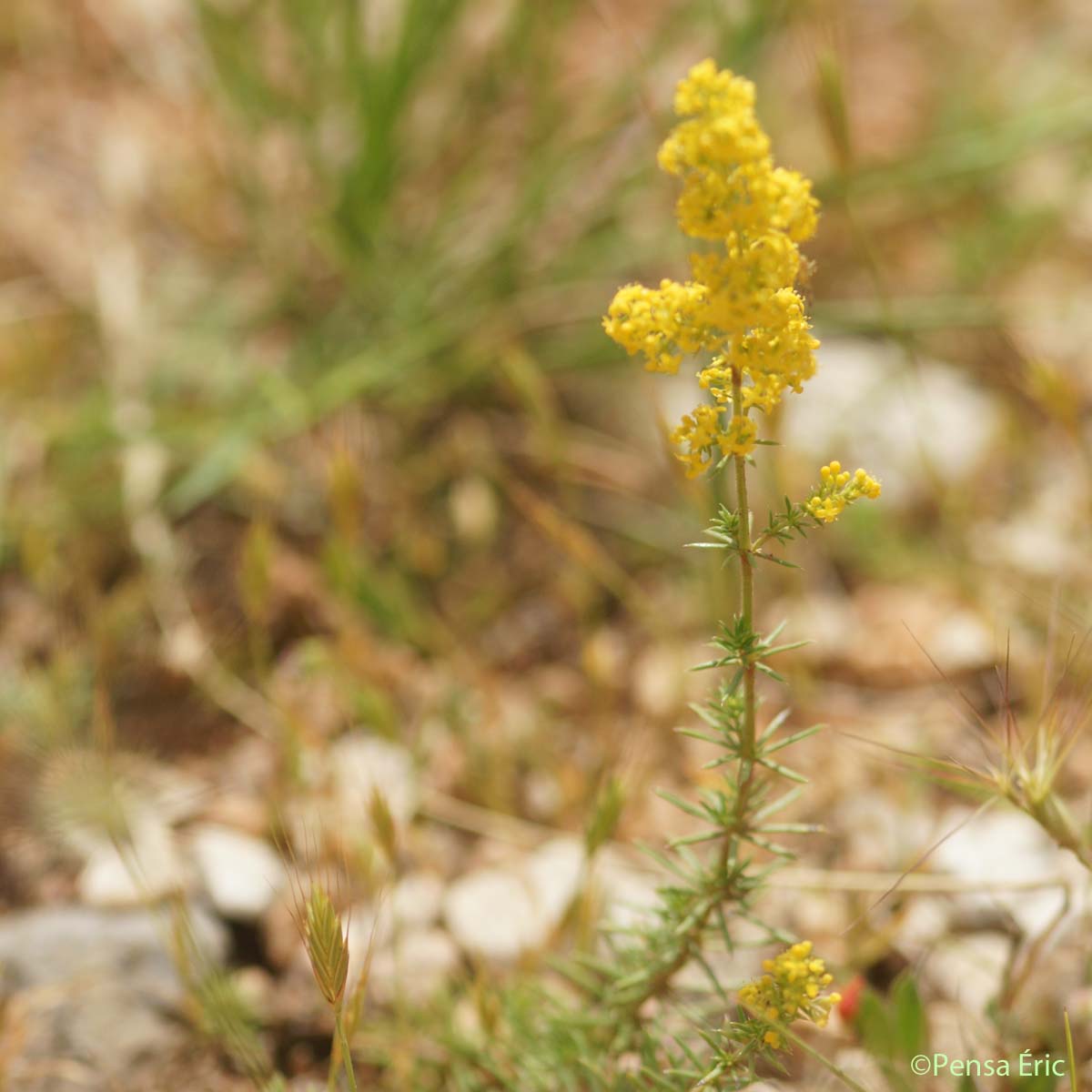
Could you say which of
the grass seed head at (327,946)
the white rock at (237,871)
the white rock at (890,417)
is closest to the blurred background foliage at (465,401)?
the white rock at (890,417)

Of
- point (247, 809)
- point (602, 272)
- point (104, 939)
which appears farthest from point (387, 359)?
point (104, 939)

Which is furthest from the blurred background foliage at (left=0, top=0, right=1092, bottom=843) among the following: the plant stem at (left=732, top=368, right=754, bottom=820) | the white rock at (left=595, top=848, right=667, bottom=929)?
the plant stem at (left=732, top=368, right=754, bottom=820)

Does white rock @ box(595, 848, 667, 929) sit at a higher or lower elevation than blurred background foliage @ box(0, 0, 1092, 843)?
lower

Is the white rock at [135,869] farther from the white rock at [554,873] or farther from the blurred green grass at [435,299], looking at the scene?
the white rock at [554,873]

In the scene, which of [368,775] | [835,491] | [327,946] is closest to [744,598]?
[835,491]

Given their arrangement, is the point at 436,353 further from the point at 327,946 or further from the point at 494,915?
the point at 327,946

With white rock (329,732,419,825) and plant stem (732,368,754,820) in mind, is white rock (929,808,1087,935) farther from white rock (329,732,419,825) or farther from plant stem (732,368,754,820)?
white rock (329,732,419,825)
